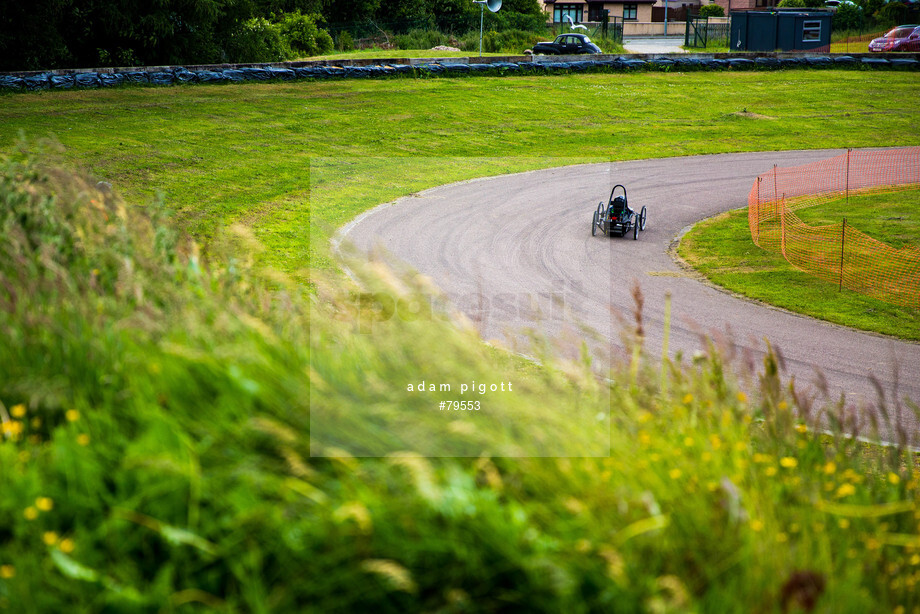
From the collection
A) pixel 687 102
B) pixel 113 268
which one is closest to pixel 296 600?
pixel 113 268

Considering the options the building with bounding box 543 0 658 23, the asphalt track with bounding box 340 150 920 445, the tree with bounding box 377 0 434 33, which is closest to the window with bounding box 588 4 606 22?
the building with bounding box 543 0 658 23

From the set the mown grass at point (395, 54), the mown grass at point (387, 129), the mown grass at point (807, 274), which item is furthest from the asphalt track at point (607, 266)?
the mown grass at point (395, 54)

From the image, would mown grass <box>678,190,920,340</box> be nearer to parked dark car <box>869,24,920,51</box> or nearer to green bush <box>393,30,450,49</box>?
parked dark car <box>869,24,920,51</box>

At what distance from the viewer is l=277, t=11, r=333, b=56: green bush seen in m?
51.3

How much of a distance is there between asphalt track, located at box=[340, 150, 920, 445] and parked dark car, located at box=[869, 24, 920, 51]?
3138 centimetres

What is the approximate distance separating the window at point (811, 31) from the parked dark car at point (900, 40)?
5491 mm

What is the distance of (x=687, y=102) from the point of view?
37.9 m

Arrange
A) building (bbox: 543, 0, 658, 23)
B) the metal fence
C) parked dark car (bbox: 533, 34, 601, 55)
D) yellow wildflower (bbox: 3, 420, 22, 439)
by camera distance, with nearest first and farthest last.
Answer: yellow wildflower (bbox: 3, 420, 22, 439) → parked dark car (bbox: 533, 34, 601, 55) → the metal fence → building (bbox: 543, 0, 658, 23)

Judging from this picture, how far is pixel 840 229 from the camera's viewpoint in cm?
2041

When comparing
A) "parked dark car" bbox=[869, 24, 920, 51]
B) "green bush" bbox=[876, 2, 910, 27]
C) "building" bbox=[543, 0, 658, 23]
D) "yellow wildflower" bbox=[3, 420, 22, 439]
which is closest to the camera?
"yellow wildflower" bbox=[3, 420, 22, 439]

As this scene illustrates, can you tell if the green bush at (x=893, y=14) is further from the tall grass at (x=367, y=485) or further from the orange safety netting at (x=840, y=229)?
the tall grass at (x=367, y=485)

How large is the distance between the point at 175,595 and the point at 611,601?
136 centimetres

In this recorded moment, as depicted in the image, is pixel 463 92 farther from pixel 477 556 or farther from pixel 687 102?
pixel 477 556

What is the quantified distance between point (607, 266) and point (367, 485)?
49.9 feet
